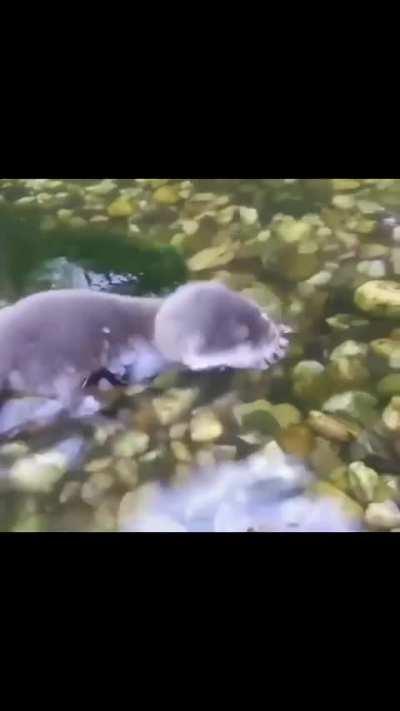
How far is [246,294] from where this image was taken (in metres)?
1.01

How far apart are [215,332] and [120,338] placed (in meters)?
0.09

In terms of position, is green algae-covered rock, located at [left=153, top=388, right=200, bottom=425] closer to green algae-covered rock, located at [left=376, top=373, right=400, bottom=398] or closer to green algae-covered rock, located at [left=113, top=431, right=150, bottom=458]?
green algae-covered rock, located at [left=113, top=431, right=150, bottom=458]

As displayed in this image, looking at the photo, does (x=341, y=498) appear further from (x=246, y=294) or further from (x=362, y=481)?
(x=246, y=294)

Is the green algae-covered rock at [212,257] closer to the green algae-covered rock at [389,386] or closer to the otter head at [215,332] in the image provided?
the otter head at [215,332]

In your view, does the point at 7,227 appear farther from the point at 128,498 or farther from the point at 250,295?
the point at 128,498

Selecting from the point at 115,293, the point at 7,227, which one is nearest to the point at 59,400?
the point at 115,293

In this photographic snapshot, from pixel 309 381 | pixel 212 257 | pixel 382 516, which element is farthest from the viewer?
pixel 212 257

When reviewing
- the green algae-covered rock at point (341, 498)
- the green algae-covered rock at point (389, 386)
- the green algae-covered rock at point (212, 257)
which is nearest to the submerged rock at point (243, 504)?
the green algae-covered rock at point (341, 498)

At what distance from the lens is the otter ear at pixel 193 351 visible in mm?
949

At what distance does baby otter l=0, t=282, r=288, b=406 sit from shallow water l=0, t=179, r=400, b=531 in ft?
0.06

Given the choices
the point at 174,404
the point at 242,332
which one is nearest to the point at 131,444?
the point at 174,404

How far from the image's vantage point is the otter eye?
0.97 meters

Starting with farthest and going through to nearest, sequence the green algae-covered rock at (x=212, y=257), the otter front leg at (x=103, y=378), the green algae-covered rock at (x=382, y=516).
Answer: the green algae-covered rock at (x=212, y=257) → the otter front leg at (x=103, y=378) → the green algae-covered rock at (x=382, y=516)

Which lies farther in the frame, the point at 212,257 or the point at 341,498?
the point at 212,257
